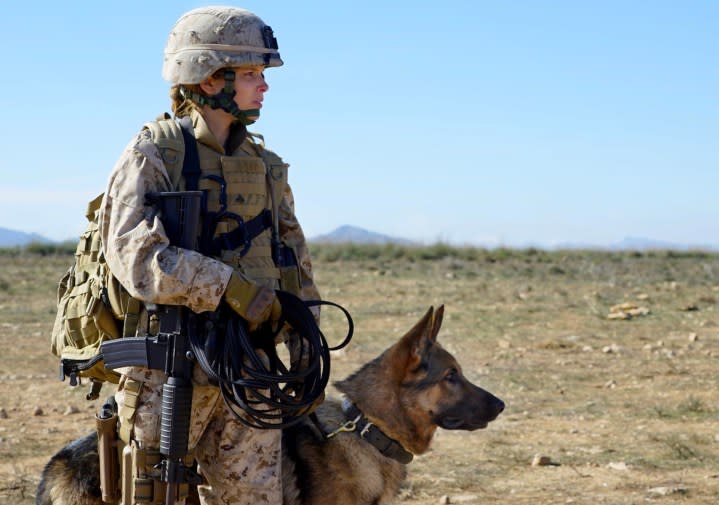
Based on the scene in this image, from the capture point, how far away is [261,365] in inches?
159

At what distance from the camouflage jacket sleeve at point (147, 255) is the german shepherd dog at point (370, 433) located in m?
1.03

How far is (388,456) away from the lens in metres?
5.01

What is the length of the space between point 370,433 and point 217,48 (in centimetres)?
193

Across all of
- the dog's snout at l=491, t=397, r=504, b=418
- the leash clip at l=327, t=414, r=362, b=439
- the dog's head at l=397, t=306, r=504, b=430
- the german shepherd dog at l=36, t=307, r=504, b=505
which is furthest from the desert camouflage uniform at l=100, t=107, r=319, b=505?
the dog's snout at l=491, t=397, r=504, b=418

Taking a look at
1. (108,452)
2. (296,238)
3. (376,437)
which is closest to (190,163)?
(296,238)

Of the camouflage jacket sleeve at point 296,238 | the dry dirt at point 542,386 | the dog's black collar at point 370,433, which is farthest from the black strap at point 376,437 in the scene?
the dry dirt at point 542,386

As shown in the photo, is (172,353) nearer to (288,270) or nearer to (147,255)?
(147,255)

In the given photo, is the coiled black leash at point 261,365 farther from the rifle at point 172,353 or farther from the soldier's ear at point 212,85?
the soldier's ear at point 212,85

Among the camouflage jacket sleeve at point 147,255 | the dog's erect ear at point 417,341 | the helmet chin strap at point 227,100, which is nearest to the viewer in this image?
the camouflage jacket sleeve at point 147,255

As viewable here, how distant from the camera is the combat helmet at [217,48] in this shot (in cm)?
412

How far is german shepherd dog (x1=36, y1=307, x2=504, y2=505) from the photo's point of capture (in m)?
4.51

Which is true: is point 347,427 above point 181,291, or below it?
below

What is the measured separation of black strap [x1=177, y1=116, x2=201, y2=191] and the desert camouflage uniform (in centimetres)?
5

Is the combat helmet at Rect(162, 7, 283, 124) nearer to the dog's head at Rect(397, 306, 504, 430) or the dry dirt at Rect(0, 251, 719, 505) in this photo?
the dog's head at Rect(397, 306, 504, 430)
